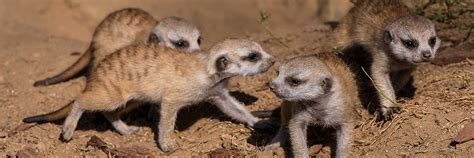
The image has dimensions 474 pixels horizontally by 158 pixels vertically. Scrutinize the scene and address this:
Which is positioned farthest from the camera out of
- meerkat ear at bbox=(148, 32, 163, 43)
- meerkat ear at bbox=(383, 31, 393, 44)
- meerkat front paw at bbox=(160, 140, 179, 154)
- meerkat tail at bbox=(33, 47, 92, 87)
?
meerkat tail at bbox=(33, 47, 92, 87)

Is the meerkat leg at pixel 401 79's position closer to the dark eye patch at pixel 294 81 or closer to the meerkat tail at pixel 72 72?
the dark eye patch at pixel 294 81

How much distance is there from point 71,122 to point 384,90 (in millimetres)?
2475

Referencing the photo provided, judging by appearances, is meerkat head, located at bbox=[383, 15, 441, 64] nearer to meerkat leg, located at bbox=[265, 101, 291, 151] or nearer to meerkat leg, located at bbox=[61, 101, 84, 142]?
meerkat leg, located at bbox=[265, 101, 291, 151]

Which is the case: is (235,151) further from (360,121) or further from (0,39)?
(0,39)

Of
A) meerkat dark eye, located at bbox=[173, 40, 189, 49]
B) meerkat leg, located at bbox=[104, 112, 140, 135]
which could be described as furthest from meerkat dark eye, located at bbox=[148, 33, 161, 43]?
meerkat leg, located at bbox=[104, 112, 140, 135]

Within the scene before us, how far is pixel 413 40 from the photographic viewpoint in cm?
555

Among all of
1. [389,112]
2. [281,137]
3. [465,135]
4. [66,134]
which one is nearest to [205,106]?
[281,137]

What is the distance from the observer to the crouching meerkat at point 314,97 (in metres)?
4.90

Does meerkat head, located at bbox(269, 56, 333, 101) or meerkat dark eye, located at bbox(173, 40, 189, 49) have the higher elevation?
meerkat head, located at bbox(269, 56, 333, 101)

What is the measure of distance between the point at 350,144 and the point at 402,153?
355mm

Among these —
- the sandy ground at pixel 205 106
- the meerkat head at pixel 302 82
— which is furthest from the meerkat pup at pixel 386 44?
the meerkat head at pixel 302 82

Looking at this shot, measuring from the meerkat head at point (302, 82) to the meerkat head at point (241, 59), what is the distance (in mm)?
575

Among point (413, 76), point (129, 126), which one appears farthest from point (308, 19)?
point (129, 126)

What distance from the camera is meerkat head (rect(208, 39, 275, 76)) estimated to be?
5.49 meters
